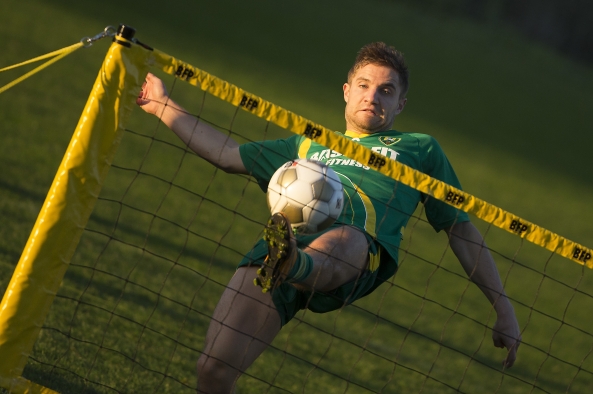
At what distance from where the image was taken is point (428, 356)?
763cm

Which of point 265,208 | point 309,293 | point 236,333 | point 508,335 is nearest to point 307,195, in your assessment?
point 309,293

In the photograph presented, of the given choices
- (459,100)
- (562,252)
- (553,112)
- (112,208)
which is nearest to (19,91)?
(112,208)

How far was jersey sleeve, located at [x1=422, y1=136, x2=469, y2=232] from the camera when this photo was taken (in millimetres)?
4492

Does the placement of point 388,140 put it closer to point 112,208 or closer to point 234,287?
point 234,287

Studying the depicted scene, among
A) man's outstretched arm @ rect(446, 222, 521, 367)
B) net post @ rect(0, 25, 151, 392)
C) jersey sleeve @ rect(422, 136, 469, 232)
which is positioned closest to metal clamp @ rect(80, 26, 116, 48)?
net post @ rect(0, 25, 151, 392)

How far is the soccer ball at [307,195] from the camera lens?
4.03 metres

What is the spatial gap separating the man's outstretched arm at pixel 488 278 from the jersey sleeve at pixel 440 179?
0.18ft

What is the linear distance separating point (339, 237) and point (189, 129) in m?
0.97

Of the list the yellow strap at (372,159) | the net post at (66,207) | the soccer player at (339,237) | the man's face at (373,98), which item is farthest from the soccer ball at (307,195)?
the net post at (66,207)

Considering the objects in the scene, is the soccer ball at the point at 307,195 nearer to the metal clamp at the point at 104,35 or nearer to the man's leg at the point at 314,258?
the man's leg at the point at 314,258

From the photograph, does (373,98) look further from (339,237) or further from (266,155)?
(339,237)

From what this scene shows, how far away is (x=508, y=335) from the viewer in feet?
13.9

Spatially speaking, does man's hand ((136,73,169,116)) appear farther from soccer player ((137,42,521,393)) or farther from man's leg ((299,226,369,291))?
man's leg ((299,226,369,291))

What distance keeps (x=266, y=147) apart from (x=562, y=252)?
1634mm
